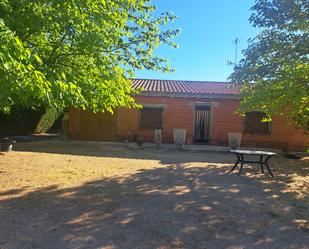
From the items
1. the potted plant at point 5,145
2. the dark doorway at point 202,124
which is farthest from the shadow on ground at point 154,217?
the dark doorway at point 202,124

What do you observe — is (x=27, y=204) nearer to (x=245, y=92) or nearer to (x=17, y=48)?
(x=17, y=48)

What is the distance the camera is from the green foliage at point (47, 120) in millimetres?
23562

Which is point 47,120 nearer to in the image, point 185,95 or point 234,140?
point 185,95

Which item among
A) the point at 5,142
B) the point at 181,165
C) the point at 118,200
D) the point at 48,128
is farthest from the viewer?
the point at 48,128

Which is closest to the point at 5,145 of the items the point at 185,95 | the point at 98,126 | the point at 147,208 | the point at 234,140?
the point at 98,126

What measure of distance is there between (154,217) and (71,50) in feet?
13.7

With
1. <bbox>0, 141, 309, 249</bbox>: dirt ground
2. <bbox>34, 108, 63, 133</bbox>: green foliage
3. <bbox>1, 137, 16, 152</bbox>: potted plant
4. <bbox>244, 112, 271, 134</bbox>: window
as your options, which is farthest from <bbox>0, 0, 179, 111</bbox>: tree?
<bbox>34, 108, 63, 133</bbox>: green foliage

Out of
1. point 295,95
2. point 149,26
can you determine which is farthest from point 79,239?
point 295,95

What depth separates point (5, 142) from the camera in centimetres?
1357

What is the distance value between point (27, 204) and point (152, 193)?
2.38m

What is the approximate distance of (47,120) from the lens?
24.8 meters

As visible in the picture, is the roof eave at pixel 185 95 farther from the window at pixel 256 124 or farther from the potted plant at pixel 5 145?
the potted plant at pixel 5 145

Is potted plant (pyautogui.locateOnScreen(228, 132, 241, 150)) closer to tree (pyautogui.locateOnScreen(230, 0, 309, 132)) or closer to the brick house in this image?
the brick house

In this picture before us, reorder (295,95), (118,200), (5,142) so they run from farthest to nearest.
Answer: (5,142) → (295,95) → (118,200)
